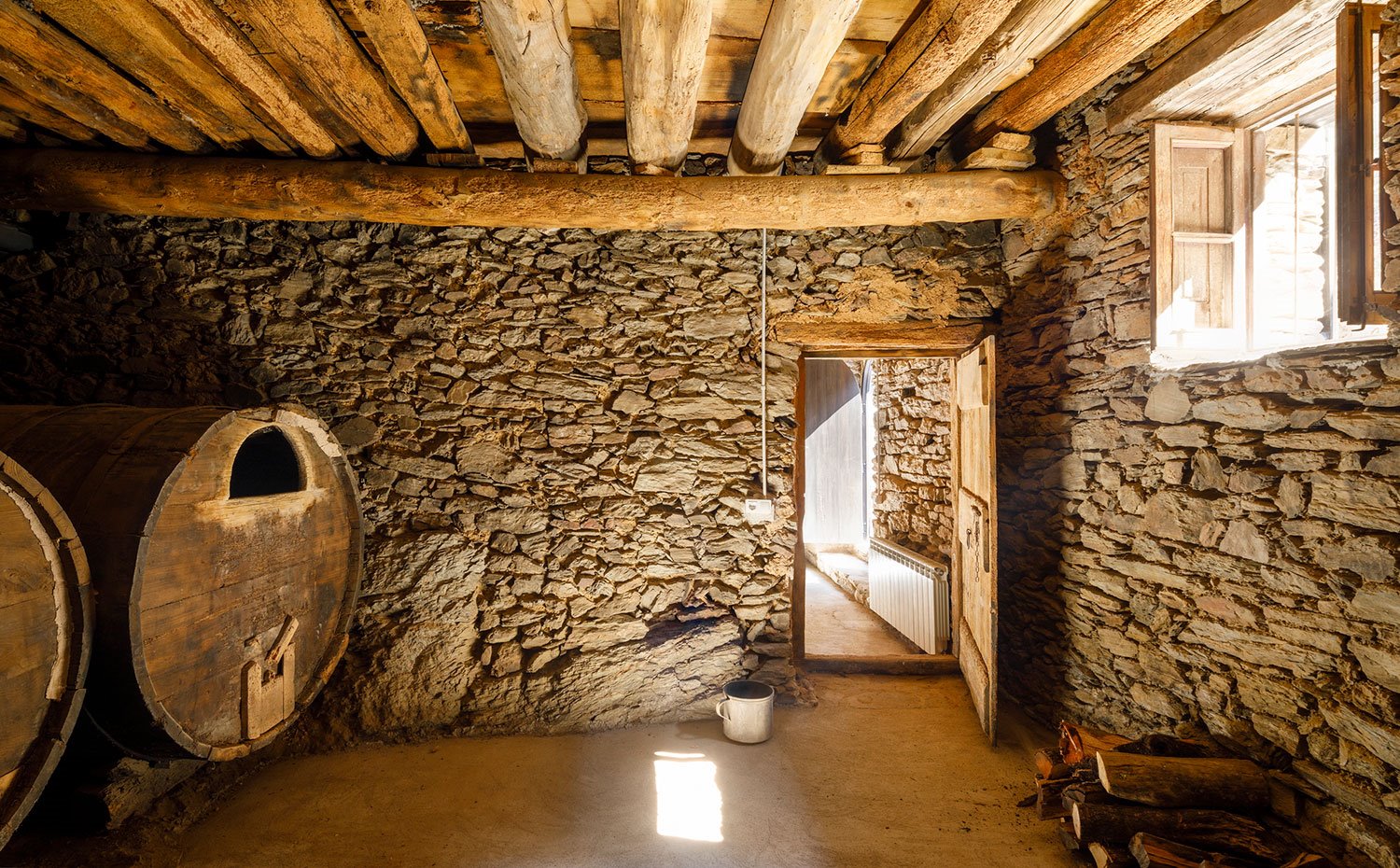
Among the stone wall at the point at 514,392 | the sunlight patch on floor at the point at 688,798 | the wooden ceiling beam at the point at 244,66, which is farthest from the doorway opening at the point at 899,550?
the wooden ceiling beam at the point at 244,66

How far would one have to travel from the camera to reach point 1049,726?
3.16m

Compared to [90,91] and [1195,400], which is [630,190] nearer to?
[90,91]

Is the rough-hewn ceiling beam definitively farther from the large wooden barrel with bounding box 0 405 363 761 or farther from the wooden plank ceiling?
the large wooden barrel with bounding box 0 405 363 761

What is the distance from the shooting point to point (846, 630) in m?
5.16

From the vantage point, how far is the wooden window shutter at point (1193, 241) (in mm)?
2504

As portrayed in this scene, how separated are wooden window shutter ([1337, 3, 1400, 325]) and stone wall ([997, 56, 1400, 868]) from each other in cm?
20

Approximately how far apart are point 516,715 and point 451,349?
6.89 ft

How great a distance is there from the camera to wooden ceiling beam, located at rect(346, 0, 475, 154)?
193 centimetres

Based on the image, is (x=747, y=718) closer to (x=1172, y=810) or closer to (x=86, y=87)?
(x=1172, y=810)

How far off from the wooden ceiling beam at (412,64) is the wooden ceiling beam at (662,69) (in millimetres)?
743

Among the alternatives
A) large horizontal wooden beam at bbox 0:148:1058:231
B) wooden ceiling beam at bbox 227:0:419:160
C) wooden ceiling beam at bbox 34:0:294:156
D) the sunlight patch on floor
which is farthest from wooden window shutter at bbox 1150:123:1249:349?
wooden ceiling beam at bbox 34:0:294:156

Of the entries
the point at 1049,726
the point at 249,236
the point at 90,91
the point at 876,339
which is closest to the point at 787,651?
the point at 1049,726

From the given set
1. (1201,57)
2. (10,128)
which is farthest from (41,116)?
(1201,57)

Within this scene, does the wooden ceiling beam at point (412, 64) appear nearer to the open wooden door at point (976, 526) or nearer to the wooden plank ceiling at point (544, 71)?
the wooden plank ceiling at point (544, 71)
